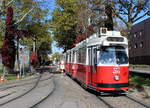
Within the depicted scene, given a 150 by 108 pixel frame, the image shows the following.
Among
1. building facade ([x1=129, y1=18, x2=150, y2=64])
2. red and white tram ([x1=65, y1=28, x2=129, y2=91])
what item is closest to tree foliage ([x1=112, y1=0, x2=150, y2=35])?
red and white tram ([x1=65, y1=28, x2=129, y2=91])

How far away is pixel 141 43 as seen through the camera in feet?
208

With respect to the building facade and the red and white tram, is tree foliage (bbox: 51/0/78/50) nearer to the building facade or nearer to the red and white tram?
the building facade

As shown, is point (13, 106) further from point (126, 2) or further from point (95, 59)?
point (126, 2)

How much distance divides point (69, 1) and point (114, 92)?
33.3 meters

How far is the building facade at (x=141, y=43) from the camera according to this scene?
195 ft

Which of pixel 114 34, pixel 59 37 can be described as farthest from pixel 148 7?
pixel 59 37

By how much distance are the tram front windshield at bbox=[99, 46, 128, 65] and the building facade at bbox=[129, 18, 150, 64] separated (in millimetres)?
47547

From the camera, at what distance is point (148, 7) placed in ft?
61.3

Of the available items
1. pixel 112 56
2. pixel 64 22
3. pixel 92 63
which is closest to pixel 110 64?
pixel 112 56

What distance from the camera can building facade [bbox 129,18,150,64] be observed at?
59.3 metres

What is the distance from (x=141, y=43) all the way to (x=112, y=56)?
53002 millimetres

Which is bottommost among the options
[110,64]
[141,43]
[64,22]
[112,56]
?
[110,64]

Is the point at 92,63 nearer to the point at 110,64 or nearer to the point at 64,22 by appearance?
the point at 110,64

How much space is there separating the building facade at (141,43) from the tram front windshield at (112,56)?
47.5m
